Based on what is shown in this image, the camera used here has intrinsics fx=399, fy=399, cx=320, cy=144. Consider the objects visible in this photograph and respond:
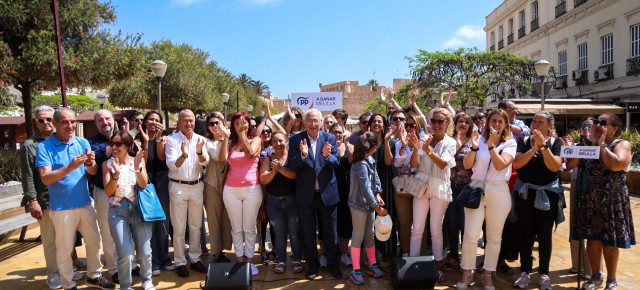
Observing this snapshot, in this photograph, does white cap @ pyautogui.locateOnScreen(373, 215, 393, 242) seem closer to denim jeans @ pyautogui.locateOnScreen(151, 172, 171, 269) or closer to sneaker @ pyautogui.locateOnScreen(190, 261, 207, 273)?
sneaker @ pyautogui.locateOnScreen(190, 261, 207, 273)

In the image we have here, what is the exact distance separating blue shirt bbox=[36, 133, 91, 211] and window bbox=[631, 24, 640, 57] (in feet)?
71.2

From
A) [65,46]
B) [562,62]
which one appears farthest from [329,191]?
[562,62]

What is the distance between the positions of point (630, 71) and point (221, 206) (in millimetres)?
20544

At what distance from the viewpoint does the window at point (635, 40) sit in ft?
57.7

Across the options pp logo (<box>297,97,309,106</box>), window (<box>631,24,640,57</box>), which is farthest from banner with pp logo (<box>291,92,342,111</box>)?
window (<box>631,24,640,57</box>)

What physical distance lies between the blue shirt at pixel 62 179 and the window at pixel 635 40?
2171cm

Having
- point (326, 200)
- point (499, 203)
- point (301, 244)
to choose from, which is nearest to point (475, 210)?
point (499, 203)

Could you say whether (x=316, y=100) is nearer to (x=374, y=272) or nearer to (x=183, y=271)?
(x=374, y=272)

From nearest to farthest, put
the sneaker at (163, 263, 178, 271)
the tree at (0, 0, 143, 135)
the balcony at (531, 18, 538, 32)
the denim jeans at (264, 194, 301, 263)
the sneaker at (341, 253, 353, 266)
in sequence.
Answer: the denim jeans at (264, 194, 301, 263) → the sneaker at (163, 263, 178, 271) → the sneaker at (341, 253, 353, 266) → the tree at (0, 0, 143, 135) → the balcony at (531, 18, 538, 32)

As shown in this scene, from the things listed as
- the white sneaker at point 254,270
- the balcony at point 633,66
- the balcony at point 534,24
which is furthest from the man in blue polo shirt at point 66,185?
the balcony at point 534,24

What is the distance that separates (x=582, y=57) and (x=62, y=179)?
2518 centimetres

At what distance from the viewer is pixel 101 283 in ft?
13.9

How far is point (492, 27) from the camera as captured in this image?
107 feet

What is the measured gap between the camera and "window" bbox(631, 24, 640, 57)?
57.7 feet
